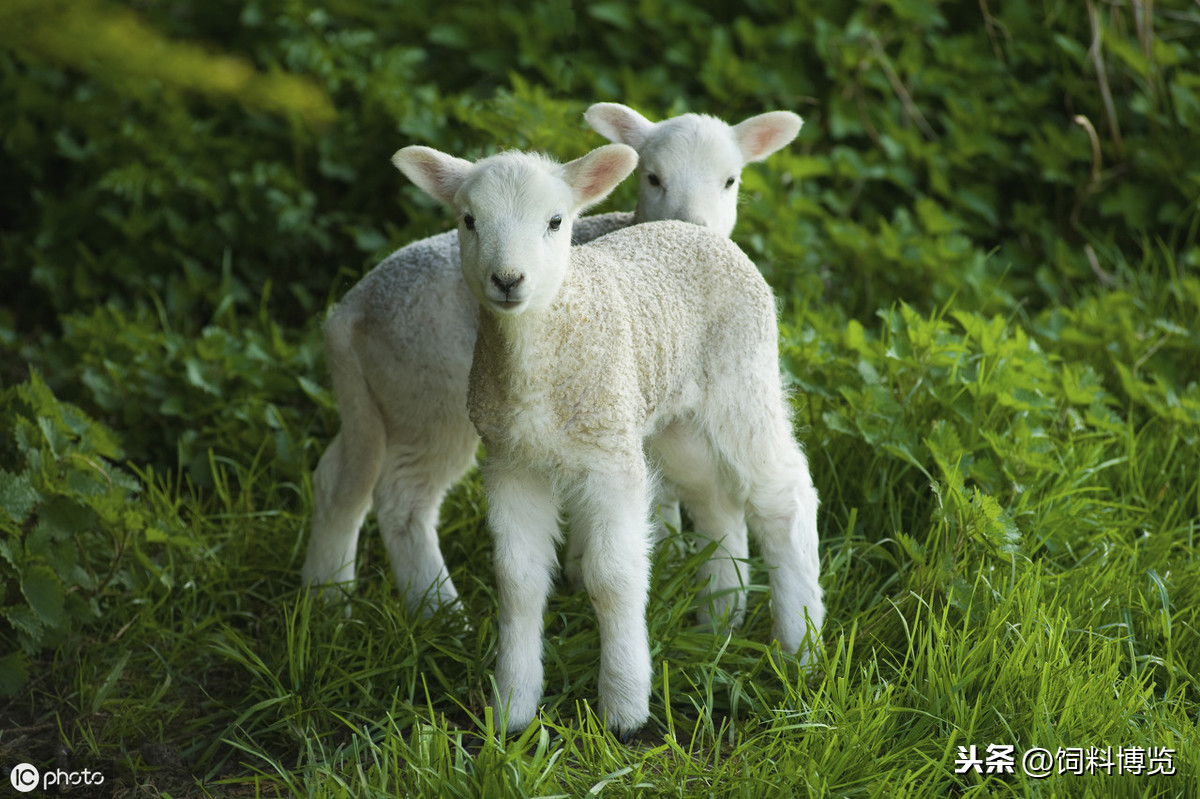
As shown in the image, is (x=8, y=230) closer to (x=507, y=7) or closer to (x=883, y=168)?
(x=507, y=7)

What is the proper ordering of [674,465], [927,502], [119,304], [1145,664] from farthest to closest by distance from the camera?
[119,304], [927,502], [674,465], [1145,664]

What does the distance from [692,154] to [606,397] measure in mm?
1269

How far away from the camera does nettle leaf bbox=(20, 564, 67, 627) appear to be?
3.87 m

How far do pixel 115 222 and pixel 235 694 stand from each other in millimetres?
3369

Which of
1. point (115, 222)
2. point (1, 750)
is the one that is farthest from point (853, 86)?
point (1, 750)

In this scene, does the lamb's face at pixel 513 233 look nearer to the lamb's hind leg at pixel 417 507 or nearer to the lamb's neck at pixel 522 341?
the lamb's neck at pixel 522 341

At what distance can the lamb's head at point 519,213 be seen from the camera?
10.1 ft

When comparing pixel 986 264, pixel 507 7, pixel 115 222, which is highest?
pixel 507 7

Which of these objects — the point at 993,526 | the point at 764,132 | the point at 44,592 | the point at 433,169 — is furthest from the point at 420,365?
the point at 993,526

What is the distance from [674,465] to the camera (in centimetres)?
392

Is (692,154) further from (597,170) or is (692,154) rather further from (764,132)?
(597,170)

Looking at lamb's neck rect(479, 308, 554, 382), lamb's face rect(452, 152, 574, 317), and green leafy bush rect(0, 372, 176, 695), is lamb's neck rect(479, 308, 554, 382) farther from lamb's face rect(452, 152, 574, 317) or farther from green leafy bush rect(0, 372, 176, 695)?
green leafy bush rect(0, 372, 176, 695)

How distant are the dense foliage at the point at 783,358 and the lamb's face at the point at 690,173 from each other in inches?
30.6

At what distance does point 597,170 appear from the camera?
332 cm
